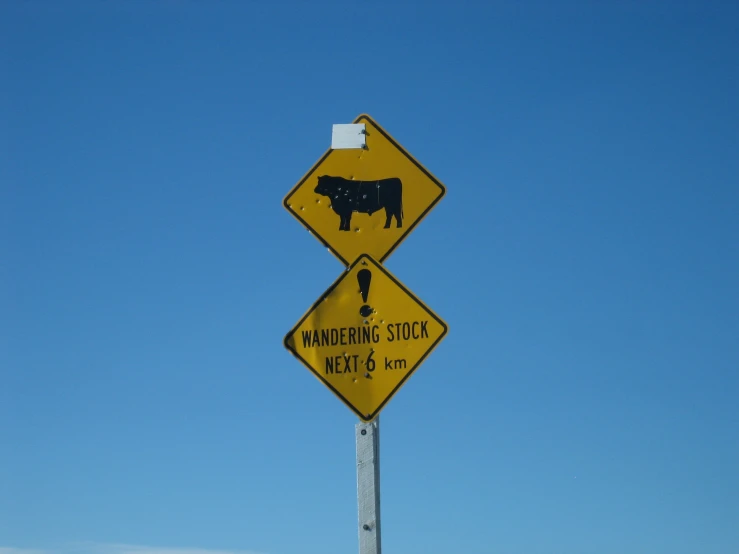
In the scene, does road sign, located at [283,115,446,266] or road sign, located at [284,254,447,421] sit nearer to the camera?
road sign, located at [284,254,447,421]

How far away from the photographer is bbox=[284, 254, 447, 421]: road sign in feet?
14.2

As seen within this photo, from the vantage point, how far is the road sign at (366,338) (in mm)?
4340

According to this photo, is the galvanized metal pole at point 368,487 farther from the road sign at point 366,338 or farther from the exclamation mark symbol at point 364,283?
the exclamation mark symbol at point 364,283

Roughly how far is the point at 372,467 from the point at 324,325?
775 millimetres

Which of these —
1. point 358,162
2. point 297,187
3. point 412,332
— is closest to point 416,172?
point 358,162

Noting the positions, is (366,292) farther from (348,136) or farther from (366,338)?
(348,136)

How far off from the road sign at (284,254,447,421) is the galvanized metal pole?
18cm

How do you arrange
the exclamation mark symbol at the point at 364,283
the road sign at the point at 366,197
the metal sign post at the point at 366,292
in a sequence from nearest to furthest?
the metal sign post at the point at 366,292 → the exclamation mark symbol at the point at 364,283 → the road sign at the point at 366,197

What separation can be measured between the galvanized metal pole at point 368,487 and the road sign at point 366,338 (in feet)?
0.58

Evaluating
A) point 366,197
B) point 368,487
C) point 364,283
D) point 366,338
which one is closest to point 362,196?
point 366,197

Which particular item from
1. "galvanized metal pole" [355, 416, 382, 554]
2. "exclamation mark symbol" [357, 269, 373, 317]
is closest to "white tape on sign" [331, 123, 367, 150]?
"exclamation mark symbol" [357, 269, 373, 317]

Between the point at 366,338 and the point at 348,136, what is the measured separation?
1.21 m

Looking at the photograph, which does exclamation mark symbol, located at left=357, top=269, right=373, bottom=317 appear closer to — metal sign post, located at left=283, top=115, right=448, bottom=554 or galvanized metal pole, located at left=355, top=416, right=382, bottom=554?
metal sign post, located at left=283, top=115, right=448, bottom=554

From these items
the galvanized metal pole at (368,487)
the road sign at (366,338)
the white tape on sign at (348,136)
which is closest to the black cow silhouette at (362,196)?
the white tape on sign at (348,136)
